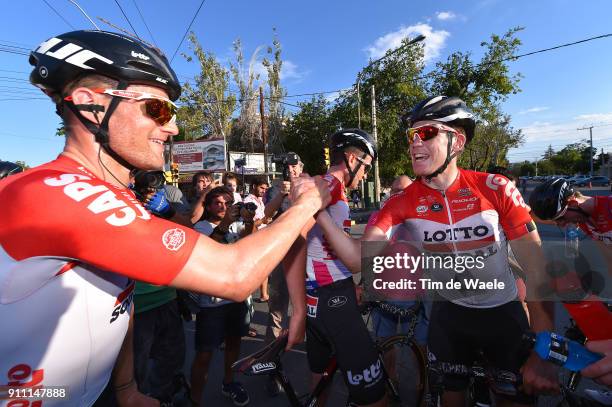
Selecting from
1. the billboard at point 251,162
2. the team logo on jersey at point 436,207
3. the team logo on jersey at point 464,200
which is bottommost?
the team logo on jersey at point 436,207

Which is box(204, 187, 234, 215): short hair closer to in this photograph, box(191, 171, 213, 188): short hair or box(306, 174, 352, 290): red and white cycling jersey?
box(306, 174, 352, 290): red and white cycling jersey

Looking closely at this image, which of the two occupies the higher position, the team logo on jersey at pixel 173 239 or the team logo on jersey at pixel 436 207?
the team logo on jersey at pixel 173 239

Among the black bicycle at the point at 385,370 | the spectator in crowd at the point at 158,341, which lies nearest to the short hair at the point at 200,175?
the spectator in crowd at the point at 158,341

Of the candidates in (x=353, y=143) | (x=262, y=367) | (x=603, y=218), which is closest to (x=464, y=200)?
(x=353, y=143)

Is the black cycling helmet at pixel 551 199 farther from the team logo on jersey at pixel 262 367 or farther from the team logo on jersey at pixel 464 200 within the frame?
the team logo on jersey at pixel 262 367

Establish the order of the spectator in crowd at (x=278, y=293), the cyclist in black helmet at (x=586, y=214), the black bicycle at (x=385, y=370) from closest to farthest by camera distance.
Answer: the cyclist in black helmet at (x=586, y=214)
the black bicycle at (x=385, y=370)
the spectator in crowd at (x=278, y=293)

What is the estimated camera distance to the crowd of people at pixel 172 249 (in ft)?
3.44

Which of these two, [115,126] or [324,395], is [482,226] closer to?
[324,395]

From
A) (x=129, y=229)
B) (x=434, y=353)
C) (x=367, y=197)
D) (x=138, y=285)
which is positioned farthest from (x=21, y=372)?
(x=367, y=197)

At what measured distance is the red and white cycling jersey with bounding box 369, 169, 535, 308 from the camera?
88.6 inches

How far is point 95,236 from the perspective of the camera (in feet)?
3.31

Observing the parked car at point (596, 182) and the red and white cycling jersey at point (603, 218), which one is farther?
the parked car at point (596, 182)

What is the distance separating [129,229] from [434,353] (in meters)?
2.41

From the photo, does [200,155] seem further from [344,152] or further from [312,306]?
[312,306]
